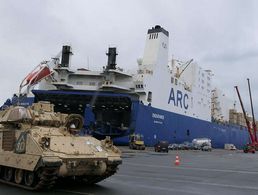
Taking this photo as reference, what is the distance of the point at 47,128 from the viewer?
12602mm

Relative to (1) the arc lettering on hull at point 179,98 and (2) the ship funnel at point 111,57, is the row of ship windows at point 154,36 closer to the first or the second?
(1) the arc lettering on hull at point 179,98

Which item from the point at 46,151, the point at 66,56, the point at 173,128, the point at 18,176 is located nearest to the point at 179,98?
the point at 173,128

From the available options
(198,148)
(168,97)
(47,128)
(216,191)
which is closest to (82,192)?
(47,128)

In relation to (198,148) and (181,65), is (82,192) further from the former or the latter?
(181,65)

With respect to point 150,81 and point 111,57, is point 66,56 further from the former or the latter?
point 150,81

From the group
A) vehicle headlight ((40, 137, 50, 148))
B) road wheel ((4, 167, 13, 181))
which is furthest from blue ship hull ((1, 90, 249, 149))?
vehicle headlight ((40, 137, 50, 148))

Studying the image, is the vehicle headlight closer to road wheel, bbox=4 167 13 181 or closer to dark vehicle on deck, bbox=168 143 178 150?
road wheel, bbox=4 167 13 181

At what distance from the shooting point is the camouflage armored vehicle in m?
11.0

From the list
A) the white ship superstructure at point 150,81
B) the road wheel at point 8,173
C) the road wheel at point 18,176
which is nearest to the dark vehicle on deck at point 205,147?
the white ship superstructure at point 150,81

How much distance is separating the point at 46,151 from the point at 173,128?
42.9 metres

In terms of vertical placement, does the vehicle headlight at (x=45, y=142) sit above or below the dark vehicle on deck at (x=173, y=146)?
below

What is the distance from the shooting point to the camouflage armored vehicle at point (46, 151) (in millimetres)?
11000

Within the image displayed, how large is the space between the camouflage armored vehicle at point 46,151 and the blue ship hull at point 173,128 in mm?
31617

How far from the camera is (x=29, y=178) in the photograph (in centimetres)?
1154
